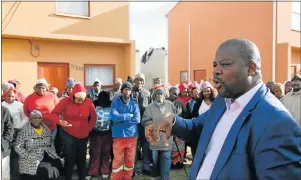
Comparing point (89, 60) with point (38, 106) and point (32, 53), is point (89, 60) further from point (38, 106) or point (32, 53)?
point (38, 106)

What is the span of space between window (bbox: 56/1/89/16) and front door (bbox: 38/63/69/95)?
5.28 ft

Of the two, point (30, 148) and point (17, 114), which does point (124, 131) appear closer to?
point (30, 148)

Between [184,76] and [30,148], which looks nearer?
[30,148]

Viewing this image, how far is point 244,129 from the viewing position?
162 cm

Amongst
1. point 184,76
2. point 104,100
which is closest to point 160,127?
point 104,100

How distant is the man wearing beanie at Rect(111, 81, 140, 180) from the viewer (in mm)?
5492

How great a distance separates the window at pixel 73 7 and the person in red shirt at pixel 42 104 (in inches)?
169

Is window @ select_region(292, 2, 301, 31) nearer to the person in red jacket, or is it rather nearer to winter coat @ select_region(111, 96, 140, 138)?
winter coat @ select_region(111, 96, 140, 138)

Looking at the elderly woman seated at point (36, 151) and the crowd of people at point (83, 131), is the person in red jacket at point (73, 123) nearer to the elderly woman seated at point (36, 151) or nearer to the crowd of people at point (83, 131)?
the crowd of people at point (83, 131)

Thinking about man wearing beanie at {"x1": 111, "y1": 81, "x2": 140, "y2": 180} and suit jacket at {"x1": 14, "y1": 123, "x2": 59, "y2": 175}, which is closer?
suit jacket at {"x1": 14, "y1": 123, "x2": 59, "y2": 175}

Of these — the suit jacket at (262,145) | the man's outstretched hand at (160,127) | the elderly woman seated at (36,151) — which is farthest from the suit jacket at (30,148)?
the suit jacket at (262,145)

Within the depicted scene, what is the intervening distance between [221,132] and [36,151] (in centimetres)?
391

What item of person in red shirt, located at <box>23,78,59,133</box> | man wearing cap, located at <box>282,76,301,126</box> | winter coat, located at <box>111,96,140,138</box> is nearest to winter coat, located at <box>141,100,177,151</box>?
winter coat, located at <box>111,96,140,138</box>

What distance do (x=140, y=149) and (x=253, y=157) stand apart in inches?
218
